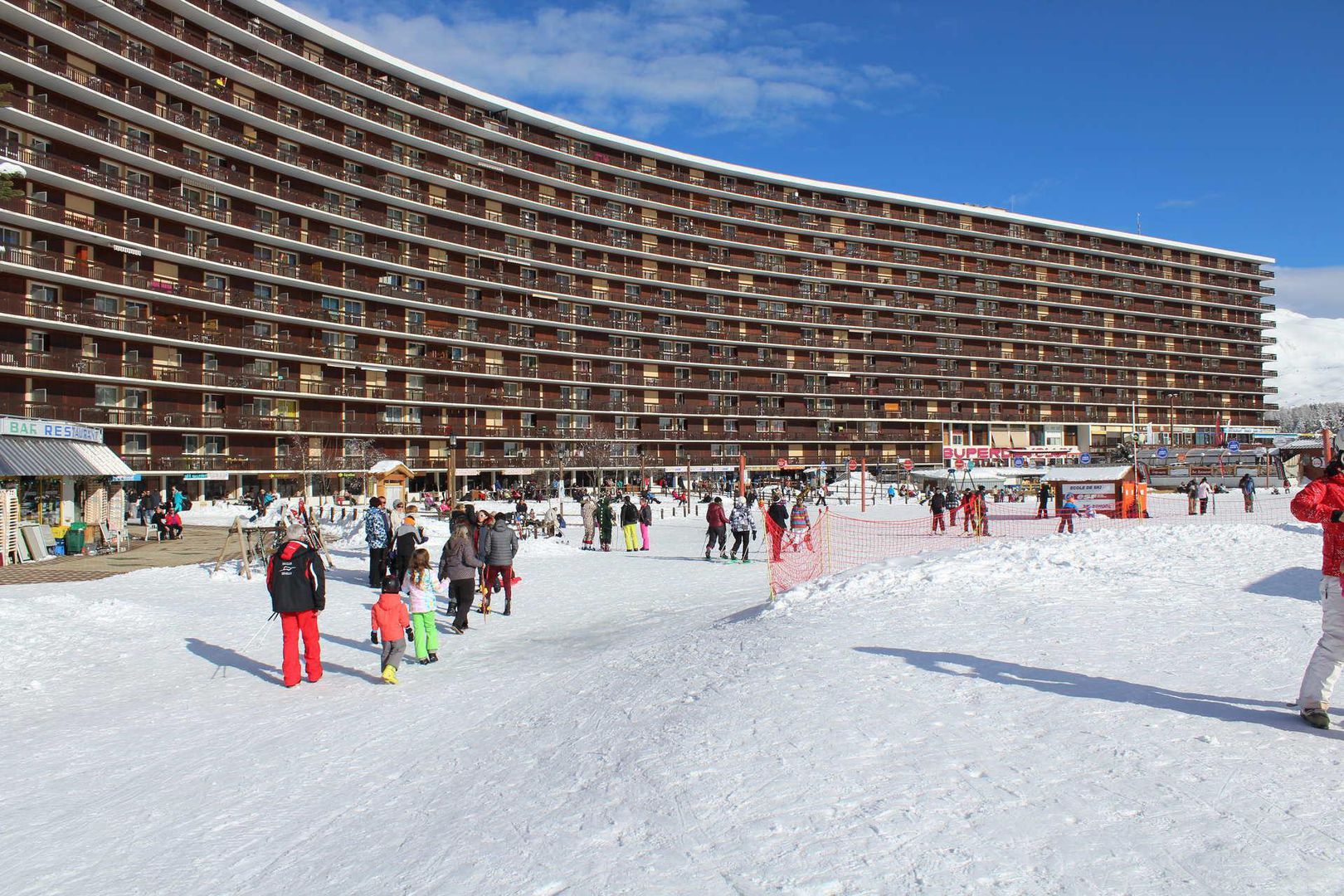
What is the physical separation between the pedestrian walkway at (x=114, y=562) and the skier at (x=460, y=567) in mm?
9448

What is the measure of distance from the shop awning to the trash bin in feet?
4.71

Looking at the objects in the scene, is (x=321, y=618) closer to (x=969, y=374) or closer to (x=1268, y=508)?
(x=1268, y=508)

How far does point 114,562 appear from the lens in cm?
1983

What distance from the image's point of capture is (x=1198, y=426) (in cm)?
Answer: 9656

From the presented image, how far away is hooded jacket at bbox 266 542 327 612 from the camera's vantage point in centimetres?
930

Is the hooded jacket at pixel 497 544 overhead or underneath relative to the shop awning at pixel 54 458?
underneath

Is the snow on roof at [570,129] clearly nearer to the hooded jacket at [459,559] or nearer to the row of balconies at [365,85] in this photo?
the row of balconies at [365,85]

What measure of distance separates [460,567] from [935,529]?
68.2 feet

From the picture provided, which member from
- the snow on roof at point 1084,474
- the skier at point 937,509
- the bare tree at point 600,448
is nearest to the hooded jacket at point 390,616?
the skier at point 937,509

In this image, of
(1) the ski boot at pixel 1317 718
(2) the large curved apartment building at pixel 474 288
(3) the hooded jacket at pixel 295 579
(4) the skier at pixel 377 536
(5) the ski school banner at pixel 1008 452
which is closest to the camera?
(1) the ski boot at pixel 1317 718

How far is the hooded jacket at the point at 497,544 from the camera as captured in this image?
13664 millimetres

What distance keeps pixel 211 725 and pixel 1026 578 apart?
10045 millimetres

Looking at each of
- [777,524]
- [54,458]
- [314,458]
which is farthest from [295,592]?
[314,458]

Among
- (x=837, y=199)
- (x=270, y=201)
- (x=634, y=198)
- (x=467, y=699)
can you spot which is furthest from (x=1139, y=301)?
(x=467, y=699)
